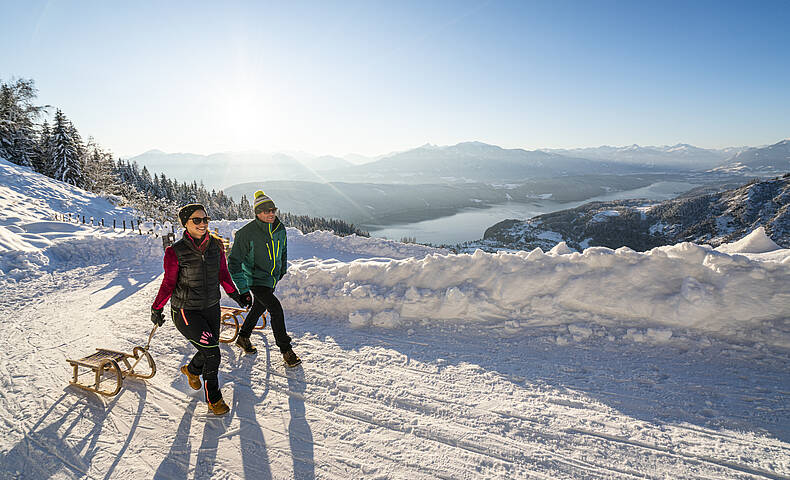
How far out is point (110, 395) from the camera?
365 centimetres

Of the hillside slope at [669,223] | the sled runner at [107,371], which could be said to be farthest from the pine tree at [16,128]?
the hillside slope at [669,223]

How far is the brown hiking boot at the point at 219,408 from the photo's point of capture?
3.38m

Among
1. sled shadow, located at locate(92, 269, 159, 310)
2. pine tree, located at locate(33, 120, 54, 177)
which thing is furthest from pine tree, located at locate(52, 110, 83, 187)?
sled shadow, located at locate(92, 269, 159, 310)

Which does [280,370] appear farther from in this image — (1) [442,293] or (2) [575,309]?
(2) [575,309]

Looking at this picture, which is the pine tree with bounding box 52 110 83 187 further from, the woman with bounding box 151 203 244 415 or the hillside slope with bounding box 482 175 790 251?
the hillside slope with bounding box 482 175 790 251

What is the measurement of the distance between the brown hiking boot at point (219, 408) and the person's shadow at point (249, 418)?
0.08 metres

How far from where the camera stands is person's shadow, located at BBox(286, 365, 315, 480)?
277 cm

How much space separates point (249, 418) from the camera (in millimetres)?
Result: 3350

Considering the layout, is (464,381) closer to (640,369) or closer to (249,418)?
(640,369)

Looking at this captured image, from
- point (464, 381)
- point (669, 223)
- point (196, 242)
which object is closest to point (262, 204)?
point (196, 242)

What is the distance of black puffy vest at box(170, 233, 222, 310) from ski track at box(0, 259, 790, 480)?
1157mm

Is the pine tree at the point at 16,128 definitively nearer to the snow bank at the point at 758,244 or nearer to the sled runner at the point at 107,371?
the sled runner at the point at 107,371

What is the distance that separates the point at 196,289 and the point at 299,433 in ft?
5.83

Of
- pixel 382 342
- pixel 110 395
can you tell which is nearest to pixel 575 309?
pixel 382 342
